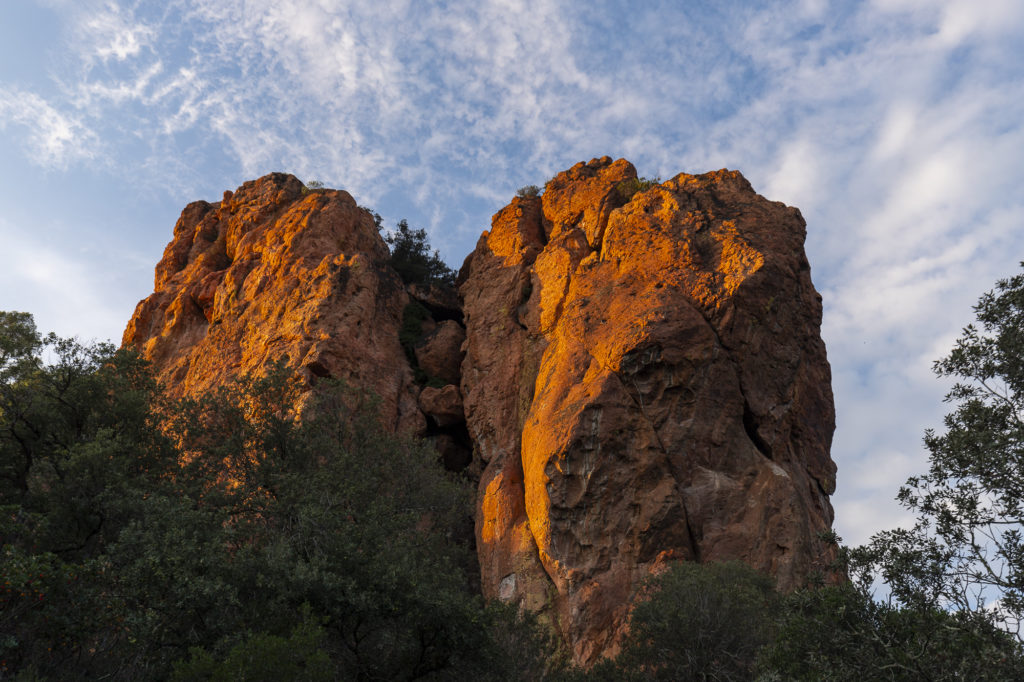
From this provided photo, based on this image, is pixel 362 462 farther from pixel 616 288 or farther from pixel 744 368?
pixel 744 368

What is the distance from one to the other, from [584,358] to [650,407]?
3.42m

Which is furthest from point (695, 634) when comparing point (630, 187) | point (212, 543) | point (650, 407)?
point (630, 187)

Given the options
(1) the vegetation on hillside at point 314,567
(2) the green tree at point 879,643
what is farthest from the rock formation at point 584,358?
(2) the green tree at point 879,643

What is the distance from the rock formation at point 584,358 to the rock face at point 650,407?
0.08m

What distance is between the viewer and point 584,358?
28.7 meters

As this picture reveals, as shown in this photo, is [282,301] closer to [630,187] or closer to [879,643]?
[630,187]

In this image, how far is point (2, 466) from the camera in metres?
19.6

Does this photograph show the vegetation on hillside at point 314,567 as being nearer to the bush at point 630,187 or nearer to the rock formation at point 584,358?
the rock formation at point 584,358

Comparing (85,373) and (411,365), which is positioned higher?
(411,365)

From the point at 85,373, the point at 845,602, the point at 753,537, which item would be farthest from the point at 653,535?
the point at 85,373

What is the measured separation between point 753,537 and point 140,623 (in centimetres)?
1902

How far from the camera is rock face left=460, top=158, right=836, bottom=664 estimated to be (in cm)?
2481

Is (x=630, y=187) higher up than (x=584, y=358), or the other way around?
(x=630, y=187)

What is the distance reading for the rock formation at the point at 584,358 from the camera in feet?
82.6
